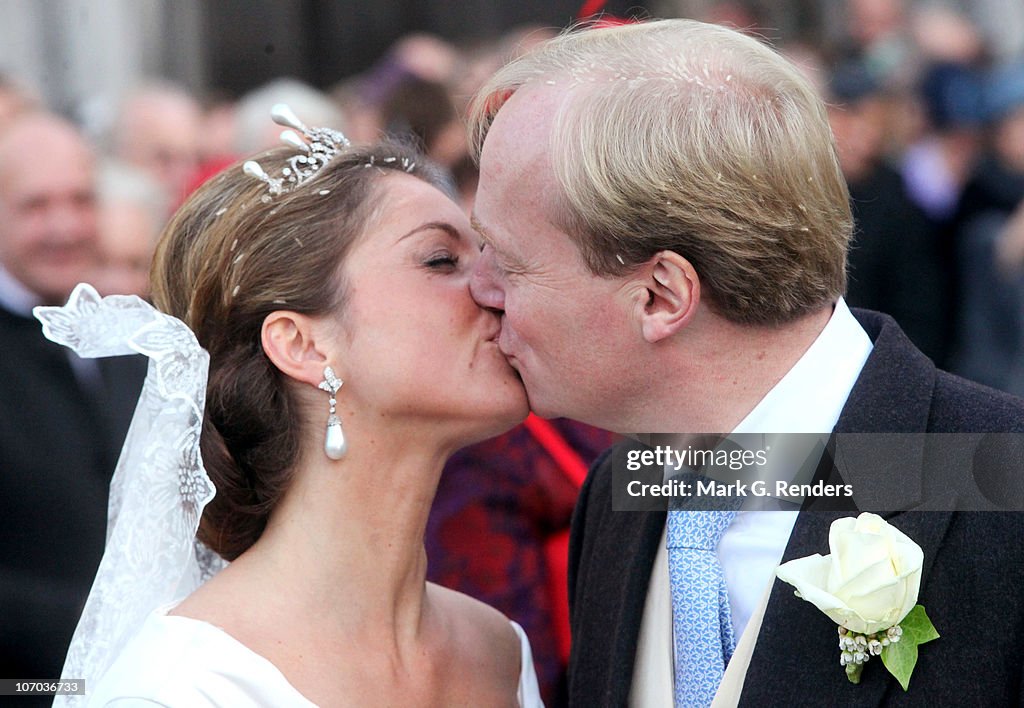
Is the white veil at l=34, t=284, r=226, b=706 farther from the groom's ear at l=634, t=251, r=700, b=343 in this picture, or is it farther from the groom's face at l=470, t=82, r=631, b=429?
the groom's ear at l=634, t=251, r=700, b=343

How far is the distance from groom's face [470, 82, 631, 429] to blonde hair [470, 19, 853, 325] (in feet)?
0.13

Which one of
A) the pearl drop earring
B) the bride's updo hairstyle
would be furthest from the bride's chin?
the bride's updo hairstyle

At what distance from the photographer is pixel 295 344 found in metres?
2.71

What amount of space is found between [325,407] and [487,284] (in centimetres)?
44

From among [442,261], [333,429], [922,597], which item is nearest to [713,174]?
[442,261]

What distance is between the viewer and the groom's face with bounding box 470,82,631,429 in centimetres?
244

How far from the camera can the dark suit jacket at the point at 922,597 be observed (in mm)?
2000

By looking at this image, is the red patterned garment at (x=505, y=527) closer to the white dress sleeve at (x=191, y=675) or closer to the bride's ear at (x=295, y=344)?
the bride's ear at (x=295, y=344)

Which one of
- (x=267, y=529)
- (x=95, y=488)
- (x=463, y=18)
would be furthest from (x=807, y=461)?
(x=463, y=18)

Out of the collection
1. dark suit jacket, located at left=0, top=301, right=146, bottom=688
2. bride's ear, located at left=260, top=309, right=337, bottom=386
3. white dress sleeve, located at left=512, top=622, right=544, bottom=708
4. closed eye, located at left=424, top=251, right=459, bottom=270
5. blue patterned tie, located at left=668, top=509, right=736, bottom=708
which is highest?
closed eye, located at left=424, top=251, right=459, bottom=270
